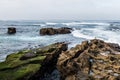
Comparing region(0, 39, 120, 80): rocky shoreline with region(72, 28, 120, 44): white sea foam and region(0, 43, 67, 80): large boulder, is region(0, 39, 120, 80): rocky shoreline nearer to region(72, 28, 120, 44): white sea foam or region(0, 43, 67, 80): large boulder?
region(0, 43, 67, 80): large boulder

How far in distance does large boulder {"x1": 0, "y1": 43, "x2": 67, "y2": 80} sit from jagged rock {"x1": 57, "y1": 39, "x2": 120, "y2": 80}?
182 cm

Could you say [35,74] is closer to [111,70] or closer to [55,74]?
[55,74]

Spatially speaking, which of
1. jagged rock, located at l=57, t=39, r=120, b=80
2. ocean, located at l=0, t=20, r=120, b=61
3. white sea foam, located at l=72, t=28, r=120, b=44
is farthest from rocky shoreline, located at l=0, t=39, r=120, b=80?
white sea foam, located at l=72, t=28, r=120, b=44

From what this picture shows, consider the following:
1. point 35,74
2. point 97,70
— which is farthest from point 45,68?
point 97,70

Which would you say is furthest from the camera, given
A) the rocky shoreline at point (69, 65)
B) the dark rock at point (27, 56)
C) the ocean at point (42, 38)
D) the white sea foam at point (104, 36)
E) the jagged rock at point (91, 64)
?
the white sea foam at point (104, 36)

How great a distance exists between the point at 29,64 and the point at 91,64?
400cm

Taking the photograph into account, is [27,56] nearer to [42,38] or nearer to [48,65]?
[48,65]

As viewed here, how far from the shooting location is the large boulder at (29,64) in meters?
14.8

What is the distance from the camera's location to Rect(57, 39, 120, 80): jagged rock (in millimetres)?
12828

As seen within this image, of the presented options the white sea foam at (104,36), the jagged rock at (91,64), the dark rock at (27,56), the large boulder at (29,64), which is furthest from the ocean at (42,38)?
the jagged rock at (91,64)

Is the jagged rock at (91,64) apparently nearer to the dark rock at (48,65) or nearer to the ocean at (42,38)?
the dark rock at (48,65)

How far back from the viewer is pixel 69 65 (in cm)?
1408

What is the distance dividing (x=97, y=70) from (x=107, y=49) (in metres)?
3.22

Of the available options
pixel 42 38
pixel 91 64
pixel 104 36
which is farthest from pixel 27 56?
pixel 42 38
